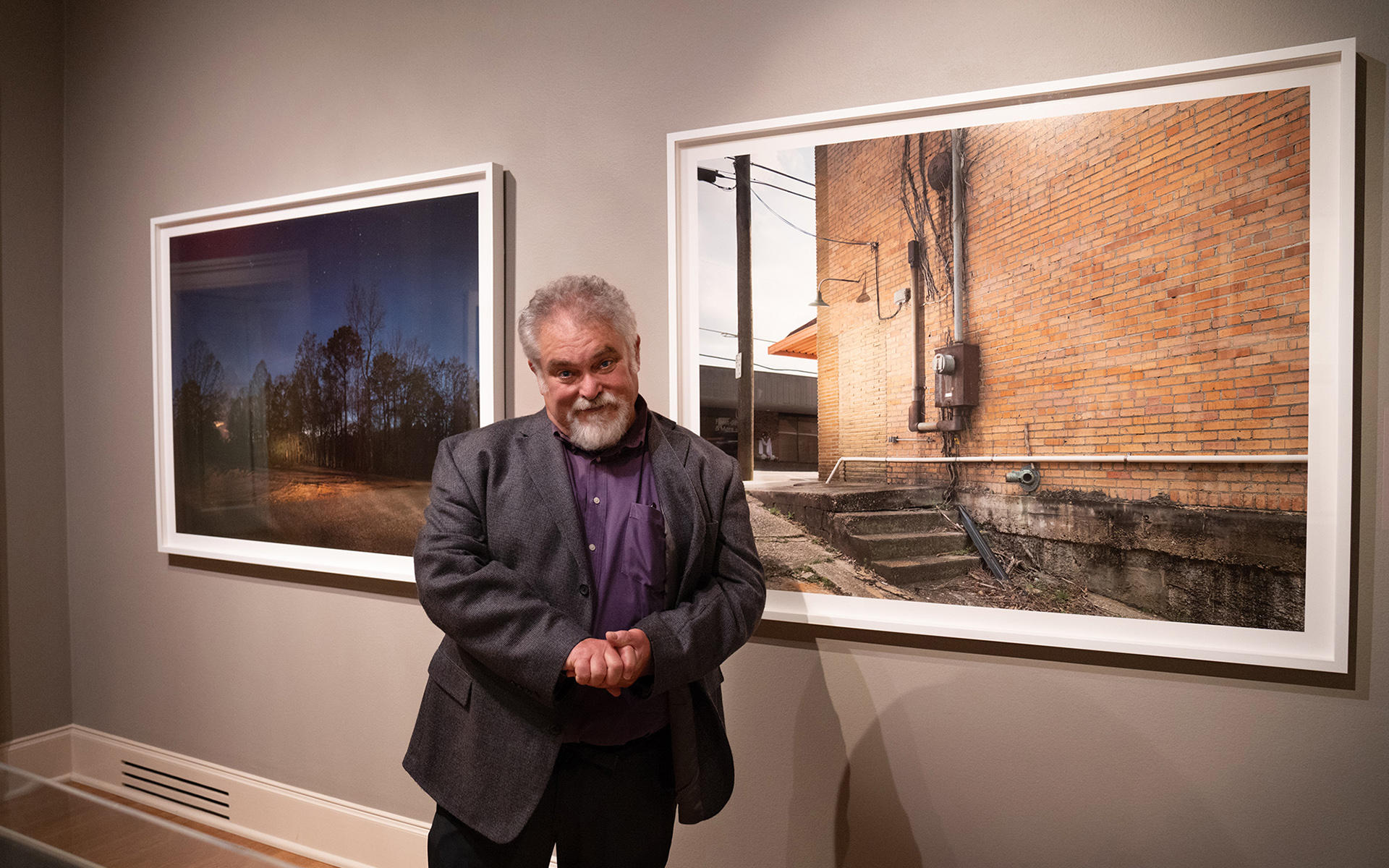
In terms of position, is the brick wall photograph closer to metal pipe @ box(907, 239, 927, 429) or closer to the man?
metal pipe @ box(907, 239, 927, 429)

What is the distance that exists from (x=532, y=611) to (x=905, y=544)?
1005 mm

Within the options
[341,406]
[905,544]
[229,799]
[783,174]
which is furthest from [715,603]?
[229,799]

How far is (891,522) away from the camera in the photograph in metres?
1.84

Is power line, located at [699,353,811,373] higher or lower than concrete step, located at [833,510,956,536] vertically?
higher

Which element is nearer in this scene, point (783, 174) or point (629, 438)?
point (629, 438)

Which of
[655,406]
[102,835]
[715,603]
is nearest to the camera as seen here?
[102,835]

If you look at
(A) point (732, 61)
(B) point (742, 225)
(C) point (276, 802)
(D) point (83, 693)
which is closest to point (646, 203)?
(B) point (742, 225)

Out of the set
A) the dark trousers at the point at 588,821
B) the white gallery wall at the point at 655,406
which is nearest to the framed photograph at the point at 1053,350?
the white gallery wall at the point at 655,406

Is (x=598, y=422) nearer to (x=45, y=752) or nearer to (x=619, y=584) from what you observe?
(x=619, y=584)

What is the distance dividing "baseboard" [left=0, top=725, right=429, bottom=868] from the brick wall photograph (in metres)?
2.21

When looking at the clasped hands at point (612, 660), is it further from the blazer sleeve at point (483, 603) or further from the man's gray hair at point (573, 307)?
the man's gray hair at point (573, 307)

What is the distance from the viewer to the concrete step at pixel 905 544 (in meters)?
1.78

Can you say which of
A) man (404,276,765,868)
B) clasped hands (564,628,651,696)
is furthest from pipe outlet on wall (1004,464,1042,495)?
clasped hands (564,628,651,696)

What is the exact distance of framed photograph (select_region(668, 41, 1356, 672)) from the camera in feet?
4.95
